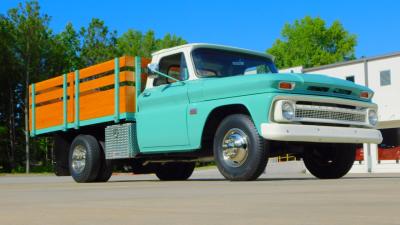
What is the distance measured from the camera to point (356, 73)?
1215 inches

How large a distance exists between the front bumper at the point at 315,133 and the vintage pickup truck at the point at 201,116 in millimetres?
14

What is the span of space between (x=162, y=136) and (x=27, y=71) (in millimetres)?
37330

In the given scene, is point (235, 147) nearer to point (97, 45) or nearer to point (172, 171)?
point (172, 171)

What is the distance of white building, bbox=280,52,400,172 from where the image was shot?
29.7 meters

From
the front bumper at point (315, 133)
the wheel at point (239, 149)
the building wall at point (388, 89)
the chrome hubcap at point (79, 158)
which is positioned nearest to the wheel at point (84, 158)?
the chrome hubcap at point (79, 158)

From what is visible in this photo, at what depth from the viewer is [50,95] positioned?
13.0 meters

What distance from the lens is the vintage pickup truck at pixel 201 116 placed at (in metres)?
8.31

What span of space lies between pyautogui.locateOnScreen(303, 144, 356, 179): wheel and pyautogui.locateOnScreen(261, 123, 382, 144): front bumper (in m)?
0.70

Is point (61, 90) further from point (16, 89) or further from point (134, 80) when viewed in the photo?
point (16, 89)

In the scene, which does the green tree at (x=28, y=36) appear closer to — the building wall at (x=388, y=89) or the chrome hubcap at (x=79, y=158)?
the building wall at (x=388, y=89)

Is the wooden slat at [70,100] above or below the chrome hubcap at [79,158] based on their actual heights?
above

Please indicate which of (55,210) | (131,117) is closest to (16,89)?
(131,117)

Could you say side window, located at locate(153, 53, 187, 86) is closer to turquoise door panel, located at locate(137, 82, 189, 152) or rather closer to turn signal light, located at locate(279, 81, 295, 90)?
turquoise door panel, located at locate(137, 82, 189, 152)

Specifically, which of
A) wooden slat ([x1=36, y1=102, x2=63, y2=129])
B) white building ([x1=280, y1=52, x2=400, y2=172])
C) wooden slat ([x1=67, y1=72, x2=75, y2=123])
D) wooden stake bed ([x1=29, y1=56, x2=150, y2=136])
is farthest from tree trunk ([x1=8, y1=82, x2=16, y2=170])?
wooden slat ([x1=67, y1=72, x2=75, y2=123])
